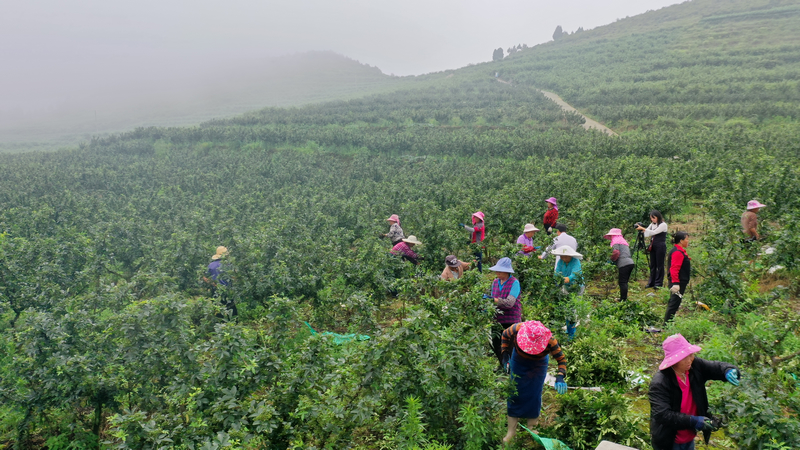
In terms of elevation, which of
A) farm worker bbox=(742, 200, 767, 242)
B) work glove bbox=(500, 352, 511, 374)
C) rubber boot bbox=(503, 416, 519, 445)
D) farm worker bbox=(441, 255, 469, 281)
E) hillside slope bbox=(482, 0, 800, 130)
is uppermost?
hillside slope bbox=(482, 0, 800, 130)

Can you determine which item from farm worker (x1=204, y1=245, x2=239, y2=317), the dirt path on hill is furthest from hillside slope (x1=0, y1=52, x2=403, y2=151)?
farm worker (x1=204, y1=245, x2=239, y2=317)

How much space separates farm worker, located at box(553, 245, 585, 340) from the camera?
24.2 feet

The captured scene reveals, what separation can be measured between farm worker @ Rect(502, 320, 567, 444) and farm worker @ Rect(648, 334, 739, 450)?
1.13m

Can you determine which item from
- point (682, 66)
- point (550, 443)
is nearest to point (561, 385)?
point (550, 443)

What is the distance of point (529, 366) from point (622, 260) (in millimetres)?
4443

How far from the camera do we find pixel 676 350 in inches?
156

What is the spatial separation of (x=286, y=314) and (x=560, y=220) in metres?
9.73

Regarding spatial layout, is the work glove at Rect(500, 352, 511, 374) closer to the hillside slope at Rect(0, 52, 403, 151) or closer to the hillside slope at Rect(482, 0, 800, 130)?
the hillside slope at Rect(482, 0, 800, 130)

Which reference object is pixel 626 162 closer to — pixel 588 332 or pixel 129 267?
pixel 588 332

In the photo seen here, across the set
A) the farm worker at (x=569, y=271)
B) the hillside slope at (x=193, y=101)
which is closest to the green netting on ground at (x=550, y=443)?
the farm worker at (x=569, y=271)

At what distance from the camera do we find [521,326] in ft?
16.8

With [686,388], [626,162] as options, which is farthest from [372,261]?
[626,162]

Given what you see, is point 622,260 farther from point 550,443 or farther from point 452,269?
point 550,443

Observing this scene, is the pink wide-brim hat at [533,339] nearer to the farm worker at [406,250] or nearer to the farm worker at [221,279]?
the farm worker at [406,250]
